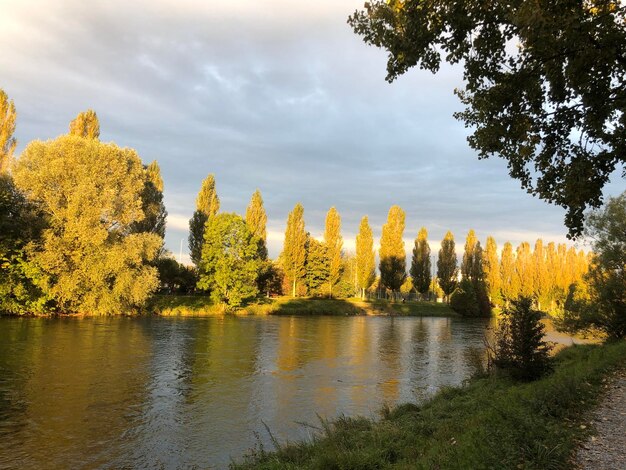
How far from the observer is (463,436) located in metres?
6.34

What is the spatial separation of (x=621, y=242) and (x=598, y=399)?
785 inches

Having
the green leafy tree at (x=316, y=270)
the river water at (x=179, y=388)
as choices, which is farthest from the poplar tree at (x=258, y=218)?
the river water at (x=179, y=388)

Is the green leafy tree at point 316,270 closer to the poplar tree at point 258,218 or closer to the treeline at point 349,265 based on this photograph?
the treeline at point 349,265

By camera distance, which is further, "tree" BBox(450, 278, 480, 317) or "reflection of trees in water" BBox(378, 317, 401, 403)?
"tree" BBox(450, 278, 480, 317)

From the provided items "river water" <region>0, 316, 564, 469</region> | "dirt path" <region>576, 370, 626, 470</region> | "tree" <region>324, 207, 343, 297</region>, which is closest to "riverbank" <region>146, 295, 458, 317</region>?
"tree" <region>324, 207, 343, 297</region>

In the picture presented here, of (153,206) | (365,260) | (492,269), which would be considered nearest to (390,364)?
(153,206)

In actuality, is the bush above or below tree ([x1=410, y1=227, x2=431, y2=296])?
below

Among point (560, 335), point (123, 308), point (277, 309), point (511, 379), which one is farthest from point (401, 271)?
point (511, 379)

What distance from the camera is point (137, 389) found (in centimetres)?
1405

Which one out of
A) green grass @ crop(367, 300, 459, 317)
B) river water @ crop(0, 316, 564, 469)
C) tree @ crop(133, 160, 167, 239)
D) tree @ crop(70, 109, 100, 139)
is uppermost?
tree @ crop(70, 109, 100, 139)

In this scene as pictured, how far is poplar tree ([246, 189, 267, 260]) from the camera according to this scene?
66562 mm

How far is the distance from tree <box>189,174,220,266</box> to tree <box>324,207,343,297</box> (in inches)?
733

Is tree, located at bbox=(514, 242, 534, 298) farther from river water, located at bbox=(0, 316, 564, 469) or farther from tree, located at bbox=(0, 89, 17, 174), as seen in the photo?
tree, located at bbox=(0, 89, 17, 174)

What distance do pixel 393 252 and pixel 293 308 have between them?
26.6m
